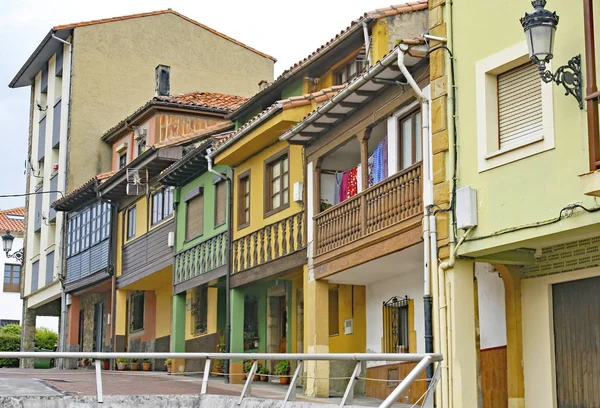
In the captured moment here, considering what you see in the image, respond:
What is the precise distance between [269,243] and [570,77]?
430 inches

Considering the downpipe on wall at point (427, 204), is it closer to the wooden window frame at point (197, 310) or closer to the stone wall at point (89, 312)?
the wooden window frame at point (197, 310)

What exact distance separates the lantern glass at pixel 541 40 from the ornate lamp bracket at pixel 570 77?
0.76 feet

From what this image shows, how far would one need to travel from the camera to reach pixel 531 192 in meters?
14.5

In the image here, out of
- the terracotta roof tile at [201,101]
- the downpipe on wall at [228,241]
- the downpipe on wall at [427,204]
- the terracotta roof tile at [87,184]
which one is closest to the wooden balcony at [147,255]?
the terracotta roof tile at [87,184]

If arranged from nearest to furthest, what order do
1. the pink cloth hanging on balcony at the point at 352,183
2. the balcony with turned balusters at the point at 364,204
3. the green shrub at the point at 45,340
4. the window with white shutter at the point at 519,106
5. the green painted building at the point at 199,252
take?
the window with white shutter at the point at 519,106, the balcony with turned balusters at the point at 364,204, the pink cloth hanging on balcony at the point at 352,183, the green painted building at the point at 199,252, the green shrub at the point at 45,340

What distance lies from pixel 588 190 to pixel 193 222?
1727cm

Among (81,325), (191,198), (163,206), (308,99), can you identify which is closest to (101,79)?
(81,325)

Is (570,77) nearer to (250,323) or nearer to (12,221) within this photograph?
(250,323)

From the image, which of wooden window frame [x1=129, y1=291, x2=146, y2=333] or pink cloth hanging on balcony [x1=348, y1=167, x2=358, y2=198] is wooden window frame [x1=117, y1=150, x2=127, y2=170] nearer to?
wooden window frame [x1=129, y1=291, x2=146, y2=333]

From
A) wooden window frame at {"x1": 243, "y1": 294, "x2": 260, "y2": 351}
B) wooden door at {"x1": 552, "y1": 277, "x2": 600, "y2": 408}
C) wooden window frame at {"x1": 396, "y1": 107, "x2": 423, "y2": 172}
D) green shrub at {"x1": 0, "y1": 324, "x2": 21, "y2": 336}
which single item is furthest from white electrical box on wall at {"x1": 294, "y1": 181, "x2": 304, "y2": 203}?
green shrub at {"x1": 0, "y1": 324, "x2": 21, "y2": 336}

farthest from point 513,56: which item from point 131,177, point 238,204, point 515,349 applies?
point 131,177

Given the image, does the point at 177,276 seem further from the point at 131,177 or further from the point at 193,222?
the point at 131,177

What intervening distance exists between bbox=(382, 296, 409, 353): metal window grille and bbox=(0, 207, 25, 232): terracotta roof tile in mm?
42944

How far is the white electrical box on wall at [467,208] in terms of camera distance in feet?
50.9
